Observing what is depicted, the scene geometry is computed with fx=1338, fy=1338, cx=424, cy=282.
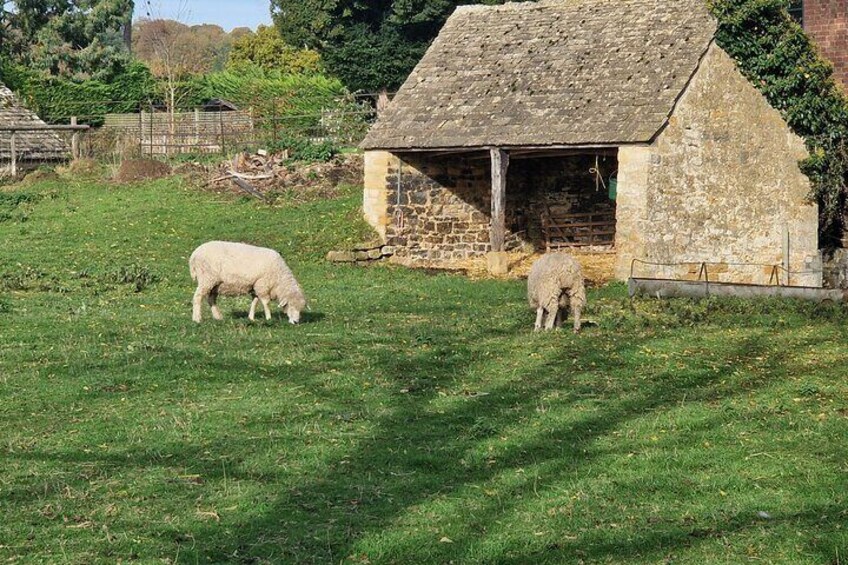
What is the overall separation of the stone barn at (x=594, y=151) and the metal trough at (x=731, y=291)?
13.6 feet

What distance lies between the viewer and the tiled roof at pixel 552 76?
90.3 ft

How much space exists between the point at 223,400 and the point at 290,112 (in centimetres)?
3546

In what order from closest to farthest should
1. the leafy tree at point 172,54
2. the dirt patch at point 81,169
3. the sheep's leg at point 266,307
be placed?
1. the sheep's leg at point 266,307
2. the dirt patch at point 81,169
3. the leafy tree at point 172,54

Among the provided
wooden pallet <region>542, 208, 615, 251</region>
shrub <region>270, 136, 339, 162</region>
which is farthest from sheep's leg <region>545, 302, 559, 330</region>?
shrub <region>270, 136, 339, 162</region>

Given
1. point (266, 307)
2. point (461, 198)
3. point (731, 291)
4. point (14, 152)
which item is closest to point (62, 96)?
point (14, 152)

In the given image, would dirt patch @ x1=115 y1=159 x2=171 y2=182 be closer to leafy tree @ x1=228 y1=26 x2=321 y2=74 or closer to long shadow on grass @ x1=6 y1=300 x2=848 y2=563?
long shadow on grass @ x1=6 y1=300 x2=848 y2=563

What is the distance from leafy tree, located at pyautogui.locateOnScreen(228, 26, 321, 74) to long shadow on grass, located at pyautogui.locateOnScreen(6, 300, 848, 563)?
1938 inches

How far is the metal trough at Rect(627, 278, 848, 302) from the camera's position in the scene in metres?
21.5

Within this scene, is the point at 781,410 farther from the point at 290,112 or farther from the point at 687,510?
the point at 290,112

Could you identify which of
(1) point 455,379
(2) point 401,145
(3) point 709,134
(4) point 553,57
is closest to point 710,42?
(3) point 709,134

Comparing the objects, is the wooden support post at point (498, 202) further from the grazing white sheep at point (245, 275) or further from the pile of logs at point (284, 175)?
the grazing white sheep at point (245, 275)

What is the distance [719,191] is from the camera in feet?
89.5

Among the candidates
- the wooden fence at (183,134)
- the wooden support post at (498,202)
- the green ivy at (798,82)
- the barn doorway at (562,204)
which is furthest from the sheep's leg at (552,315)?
the wooden fence at (183,134)

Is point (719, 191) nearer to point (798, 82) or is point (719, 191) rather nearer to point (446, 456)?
point (798, 82)
